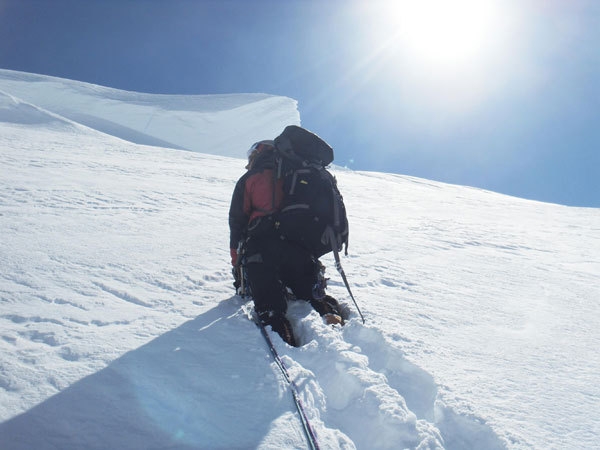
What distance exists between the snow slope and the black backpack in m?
0.50

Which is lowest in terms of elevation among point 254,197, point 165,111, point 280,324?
point 280,324

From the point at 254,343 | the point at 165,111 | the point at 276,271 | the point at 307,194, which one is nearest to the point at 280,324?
the point at 254,343

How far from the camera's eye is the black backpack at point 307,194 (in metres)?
3.03

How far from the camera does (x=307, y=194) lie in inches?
119

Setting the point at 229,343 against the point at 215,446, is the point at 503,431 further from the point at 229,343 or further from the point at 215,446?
the point at 229,343

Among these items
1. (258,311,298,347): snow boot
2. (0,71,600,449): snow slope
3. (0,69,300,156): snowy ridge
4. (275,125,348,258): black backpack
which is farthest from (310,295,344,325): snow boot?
(0,69,300,156): snowy ridge

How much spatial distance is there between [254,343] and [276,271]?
647mm

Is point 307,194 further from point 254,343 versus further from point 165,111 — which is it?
point 165,111

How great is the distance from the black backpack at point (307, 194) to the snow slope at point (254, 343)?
0.50m

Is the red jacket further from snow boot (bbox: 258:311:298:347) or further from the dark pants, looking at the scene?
snow boot (bbox: 258:311:298:347)

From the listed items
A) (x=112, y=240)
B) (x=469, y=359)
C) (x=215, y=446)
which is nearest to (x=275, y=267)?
(x=469, y=359)

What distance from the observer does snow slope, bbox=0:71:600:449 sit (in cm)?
175

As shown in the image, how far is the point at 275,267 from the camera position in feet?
9.75

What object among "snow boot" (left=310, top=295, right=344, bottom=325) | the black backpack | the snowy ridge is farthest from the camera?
the snowy ridge
